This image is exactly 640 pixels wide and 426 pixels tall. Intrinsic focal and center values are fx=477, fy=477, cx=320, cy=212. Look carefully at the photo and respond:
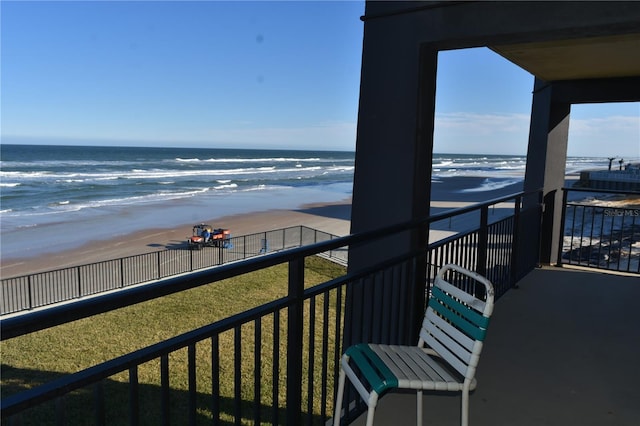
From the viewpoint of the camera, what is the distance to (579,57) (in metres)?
4.09

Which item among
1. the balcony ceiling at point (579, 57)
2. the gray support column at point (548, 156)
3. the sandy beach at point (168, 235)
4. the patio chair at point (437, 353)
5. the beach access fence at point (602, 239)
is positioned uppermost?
the balcony ceiling at point (579, 57)

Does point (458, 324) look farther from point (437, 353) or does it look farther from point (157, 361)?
point (157, 361)

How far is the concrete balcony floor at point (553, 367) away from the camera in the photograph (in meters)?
2.57

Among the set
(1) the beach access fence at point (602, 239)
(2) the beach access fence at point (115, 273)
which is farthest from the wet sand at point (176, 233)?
Answer: (1) the beach access fence at point (602, 239)

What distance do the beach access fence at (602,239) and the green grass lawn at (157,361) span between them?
354cm

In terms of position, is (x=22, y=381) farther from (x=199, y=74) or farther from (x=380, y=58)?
(x=199, y=74)

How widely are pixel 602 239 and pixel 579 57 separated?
33.2 feet

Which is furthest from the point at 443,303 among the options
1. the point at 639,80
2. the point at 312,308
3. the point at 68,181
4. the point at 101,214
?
the point at 68,181

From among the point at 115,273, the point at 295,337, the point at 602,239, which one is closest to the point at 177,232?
the point at 115,273

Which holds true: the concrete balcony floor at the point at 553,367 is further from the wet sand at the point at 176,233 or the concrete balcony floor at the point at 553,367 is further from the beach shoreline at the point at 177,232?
the wet sand at the point at 176,233

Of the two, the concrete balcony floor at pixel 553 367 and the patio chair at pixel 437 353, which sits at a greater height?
the patio chair at pixel 437 353

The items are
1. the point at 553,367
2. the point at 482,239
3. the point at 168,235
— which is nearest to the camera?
the point at 553,367

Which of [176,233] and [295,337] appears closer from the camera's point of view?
[295,337]

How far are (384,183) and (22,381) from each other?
20.7 ft
